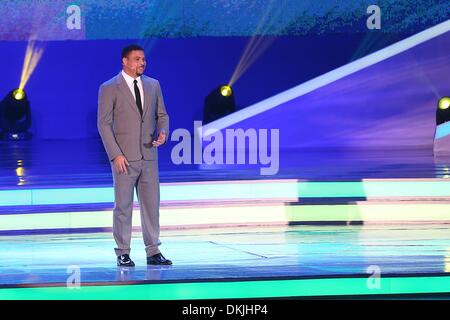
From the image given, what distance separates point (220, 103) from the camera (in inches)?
409

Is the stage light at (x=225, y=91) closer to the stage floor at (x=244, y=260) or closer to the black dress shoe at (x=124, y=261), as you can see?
the stage floor at (x=244, y=260)

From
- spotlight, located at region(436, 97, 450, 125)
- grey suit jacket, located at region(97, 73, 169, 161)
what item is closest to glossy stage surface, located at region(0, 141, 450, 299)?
grey suit jacket, located at region(97, 73, 169, 161)

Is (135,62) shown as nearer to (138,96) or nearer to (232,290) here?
(138,96)

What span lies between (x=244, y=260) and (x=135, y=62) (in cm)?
106

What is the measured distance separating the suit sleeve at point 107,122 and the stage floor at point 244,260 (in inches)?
20.7

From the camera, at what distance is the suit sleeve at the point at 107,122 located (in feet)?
14.1

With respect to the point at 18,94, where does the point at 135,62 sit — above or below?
below

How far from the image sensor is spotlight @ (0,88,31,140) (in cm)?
1048

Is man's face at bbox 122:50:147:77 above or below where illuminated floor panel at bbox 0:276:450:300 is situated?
above

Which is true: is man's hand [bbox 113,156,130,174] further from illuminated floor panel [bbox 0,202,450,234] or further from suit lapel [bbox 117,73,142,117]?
illuminated floor panel [bbox 0,202,450,234]

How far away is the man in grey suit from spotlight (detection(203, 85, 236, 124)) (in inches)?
233

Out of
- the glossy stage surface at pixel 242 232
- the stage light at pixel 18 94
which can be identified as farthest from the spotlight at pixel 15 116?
the glossy stage surface at pixel 242 232

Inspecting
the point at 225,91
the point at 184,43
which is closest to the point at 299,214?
the point at 225,91
